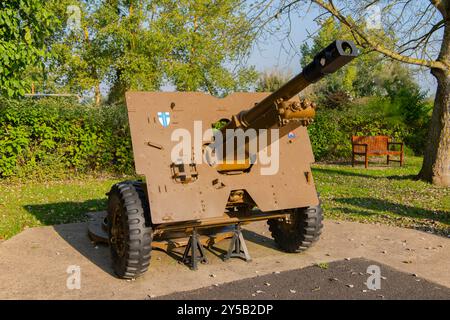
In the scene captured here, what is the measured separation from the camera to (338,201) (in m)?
9.12

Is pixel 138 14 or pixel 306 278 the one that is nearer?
pixel 306 278

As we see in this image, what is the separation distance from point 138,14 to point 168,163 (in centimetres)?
1545

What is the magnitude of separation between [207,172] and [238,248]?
3.77 feet

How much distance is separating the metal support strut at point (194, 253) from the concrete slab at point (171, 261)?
0.09m

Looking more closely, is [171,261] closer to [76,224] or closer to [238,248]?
[238,248]

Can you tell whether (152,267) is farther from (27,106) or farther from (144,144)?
(27,106)

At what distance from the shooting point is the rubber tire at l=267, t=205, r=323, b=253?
5.44 m

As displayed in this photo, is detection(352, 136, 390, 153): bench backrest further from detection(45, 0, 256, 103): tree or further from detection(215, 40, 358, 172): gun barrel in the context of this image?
detection(215, 40, 358, 172): gun barrel

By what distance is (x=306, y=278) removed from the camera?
16.0 ft

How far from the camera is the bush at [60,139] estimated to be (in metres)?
10.5

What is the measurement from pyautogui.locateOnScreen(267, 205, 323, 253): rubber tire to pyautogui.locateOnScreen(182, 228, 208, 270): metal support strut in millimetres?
1040

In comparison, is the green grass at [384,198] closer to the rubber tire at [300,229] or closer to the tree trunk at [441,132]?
the tree trunk at [441,132]

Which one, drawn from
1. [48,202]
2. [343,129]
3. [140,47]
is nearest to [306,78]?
[48,202]
